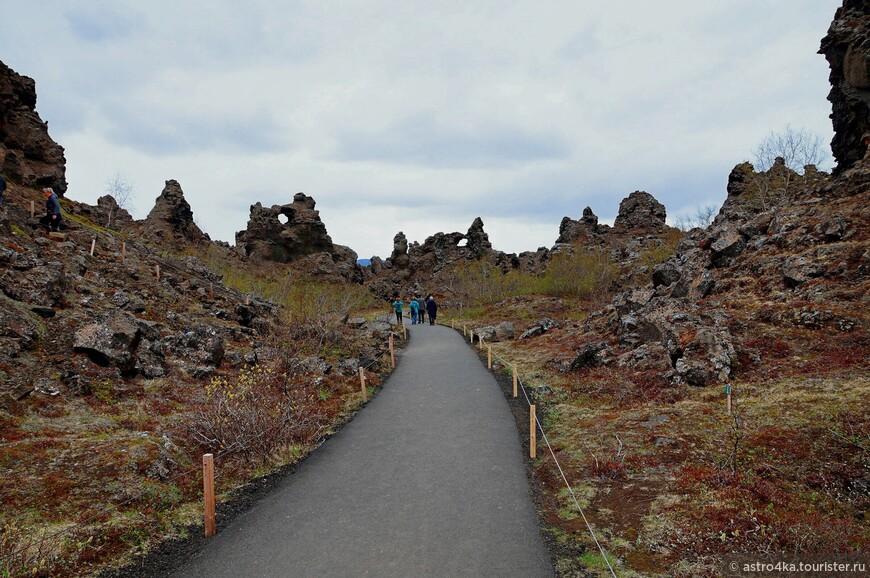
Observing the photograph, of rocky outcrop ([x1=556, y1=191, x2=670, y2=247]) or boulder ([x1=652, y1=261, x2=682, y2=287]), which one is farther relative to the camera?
rocky outcrop ([x1=556, y1=191, x2=670, y2=247])

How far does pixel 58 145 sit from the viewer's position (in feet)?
111

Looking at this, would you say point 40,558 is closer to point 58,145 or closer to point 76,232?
point 76,232

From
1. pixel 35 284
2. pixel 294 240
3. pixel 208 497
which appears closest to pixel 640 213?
pixel 294 240

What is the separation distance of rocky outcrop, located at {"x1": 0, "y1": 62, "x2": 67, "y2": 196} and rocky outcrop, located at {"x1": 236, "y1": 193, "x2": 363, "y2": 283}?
128ft

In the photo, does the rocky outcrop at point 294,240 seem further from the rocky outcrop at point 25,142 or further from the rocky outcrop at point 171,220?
the rocky outcrop at point 25,142

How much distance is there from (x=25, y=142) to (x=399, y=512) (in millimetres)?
41217

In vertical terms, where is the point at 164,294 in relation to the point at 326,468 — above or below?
above

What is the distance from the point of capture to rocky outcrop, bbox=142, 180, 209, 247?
175 feet

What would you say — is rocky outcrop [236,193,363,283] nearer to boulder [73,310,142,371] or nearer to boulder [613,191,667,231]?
boulder [613,191,667,231]

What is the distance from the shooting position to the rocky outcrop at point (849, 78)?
2364cm

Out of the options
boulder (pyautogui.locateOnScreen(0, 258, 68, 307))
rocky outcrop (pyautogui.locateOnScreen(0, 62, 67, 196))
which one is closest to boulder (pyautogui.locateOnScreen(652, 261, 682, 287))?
boulder (pyautogui.locateOnScreen(0, 258, 68, 307))

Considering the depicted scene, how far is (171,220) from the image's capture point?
56.5 metres

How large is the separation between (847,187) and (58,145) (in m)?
52.2

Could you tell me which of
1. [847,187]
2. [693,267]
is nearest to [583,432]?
[693,267]
